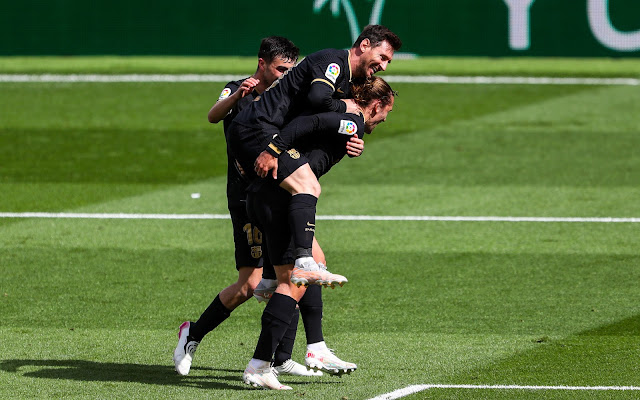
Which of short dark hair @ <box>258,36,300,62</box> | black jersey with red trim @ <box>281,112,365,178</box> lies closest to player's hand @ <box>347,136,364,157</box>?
black jersey with red trim @ <box>281,112,365,178</box>

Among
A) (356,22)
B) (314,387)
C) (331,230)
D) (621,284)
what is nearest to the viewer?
(314,387)

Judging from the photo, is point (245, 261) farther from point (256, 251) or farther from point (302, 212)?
point (302, 212)

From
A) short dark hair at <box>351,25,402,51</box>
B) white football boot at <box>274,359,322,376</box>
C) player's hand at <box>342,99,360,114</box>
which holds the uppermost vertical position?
short dark hair at <box>351,25,402,51</box>

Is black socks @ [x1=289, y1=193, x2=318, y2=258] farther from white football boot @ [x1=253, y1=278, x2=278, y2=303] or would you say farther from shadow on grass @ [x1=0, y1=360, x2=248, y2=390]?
shadow on grass @ [x1=0, y1=360, x2=248, y2=390]

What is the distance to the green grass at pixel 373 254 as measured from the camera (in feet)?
25.7

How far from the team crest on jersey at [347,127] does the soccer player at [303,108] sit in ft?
0.41

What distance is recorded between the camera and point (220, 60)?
26.1m

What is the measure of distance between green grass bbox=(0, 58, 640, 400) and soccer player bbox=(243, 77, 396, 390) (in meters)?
0.20

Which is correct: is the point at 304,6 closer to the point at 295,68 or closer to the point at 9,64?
the point at 9,64

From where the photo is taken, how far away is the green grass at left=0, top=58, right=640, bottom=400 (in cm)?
783

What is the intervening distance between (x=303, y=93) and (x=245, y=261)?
1.20 meters

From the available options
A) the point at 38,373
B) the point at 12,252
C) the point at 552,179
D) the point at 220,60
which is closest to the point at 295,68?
the point at 38,373

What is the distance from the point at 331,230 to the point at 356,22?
12415mm

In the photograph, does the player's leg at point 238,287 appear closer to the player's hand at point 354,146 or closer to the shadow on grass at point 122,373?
the shadow on grass at point 122,373
